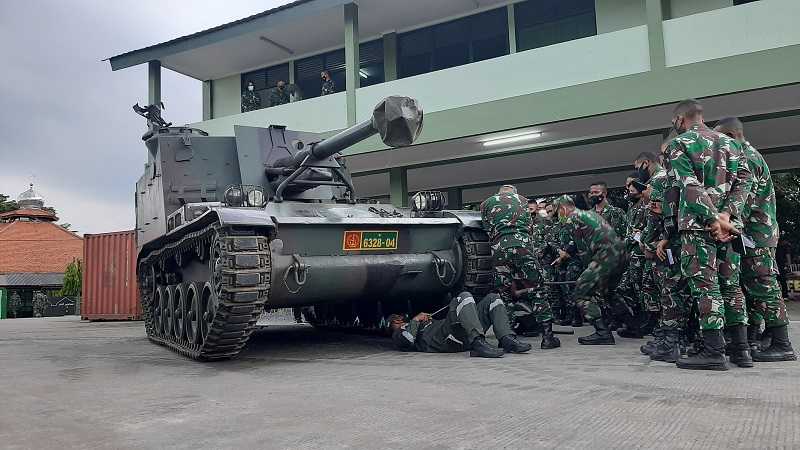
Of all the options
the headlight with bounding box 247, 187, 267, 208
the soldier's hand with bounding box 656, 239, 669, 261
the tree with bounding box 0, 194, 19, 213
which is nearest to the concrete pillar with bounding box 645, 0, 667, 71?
the soldier's hand with bounding box 656, 239, 669, 261

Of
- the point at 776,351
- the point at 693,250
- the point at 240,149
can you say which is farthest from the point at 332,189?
the point at 776,351

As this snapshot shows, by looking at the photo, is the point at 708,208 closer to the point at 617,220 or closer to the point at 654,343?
the point at 654,343

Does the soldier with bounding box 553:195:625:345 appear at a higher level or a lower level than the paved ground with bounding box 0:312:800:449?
higher

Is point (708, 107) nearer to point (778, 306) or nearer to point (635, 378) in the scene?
point (778, 306)

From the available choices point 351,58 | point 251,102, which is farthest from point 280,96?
point 351,58

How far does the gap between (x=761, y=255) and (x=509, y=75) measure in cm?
789

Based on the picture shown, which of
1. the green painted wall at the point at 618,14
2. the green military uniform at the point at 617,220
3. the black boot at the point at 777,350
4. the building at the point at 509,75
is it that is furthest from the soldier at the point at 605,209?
the green painted wall at the point at 618,14

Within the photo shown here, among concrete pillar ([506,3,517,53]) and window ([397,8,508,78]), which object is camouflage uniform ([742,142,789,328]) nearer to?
concrete pillar ([506,3,517,53])

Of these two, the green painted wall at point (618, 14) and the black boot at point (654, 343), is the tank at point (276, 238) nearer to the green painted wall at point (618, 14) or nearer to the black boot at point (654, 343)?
the black boot at point (654, 343)

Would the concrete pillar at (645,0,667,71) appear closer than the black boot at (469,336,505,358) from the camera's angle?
No

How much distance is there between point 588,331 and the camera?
851 centimetres

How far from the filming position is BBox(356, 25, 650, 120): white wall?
1120 cm

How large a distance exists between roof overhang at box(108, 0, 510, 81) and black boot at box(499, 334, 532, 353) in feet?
35.1

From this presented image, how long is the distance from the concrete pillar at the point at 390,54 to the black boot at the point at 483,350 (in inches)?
466
